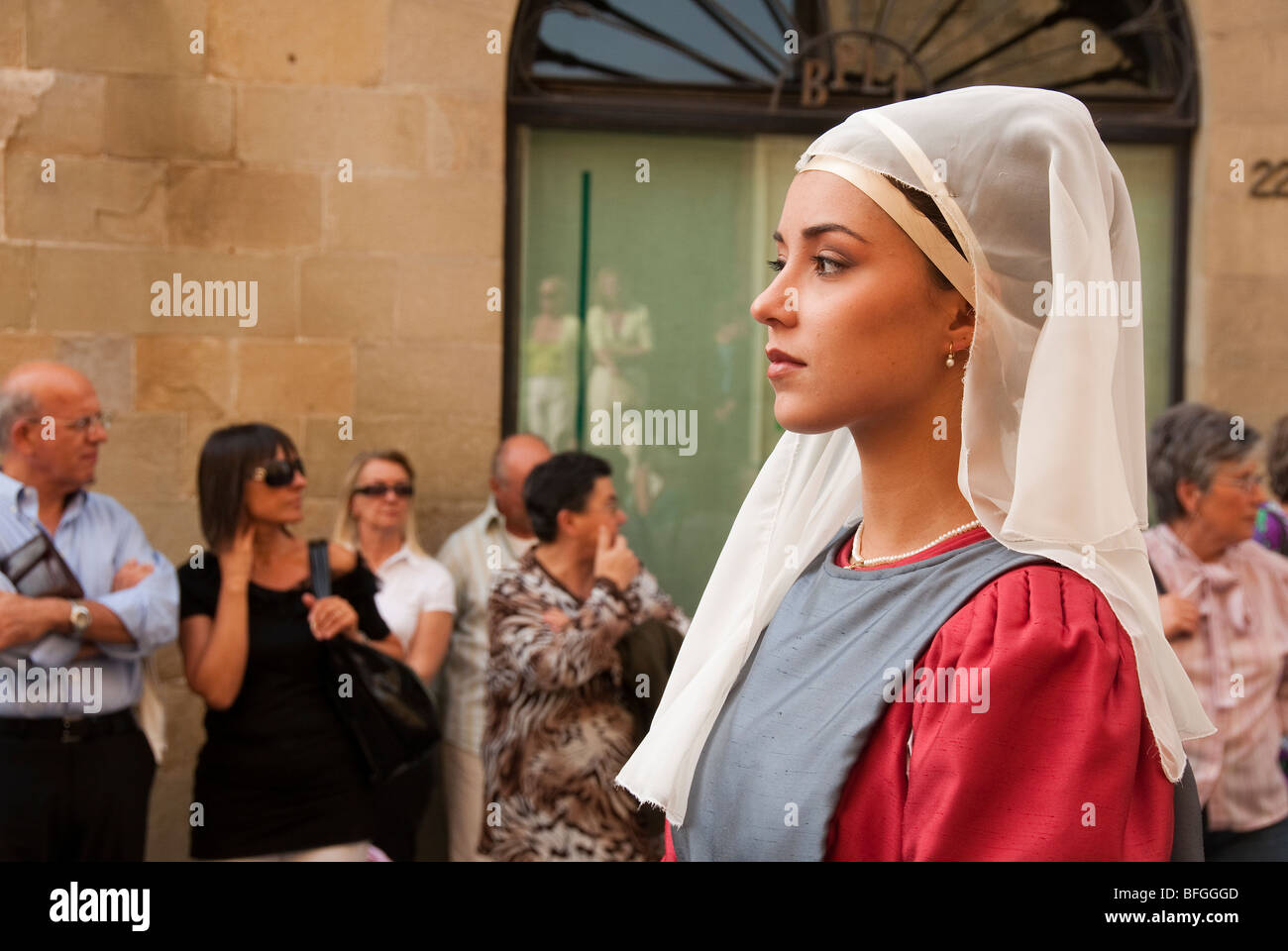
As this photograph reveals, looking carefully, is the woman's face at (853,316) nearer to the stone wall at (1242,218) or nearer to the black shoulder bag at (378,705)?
the black shoulder bag at (378,705)

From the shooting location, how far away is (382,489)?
483 cm

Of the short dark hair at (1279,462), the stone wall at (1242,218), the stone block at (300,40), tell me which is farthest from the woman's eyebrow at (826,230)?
the stone wall at (1242,218)

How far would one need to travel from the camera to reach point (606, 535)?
4.23 metres

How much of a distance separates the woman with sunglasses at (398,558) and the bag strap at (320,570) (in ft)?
0.86

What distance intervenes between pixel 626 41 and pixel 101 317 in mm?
2445

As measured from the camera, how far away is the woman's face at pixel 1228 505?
4152 millimetres

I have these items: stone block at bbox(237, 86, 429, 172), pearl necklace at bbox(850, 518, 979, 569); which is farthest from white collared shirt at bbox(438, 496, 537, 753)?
pearl necklace at bbox(850, 518, 979, 569)

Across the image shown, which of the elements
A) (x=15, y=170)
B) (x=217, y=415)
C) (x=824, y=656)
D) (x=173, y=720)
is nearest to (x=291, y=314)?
(x=217, y=415)

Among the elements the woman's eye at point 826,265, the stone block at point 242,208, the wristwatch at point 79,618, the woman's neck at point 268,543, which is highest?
the stone block at point 242,208

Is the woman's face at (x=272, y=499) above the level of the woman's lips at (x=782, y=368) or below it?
below

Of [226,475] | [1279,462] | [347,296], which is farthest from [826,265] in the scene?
[347,296]

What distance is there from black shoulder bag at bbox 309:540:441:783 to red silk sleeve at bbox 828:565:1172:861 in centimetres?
284

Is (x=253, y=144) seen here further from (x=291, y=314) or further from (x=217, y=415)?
(x=217, y=415)

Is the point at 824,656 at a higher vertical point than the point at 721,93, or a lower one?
lower
